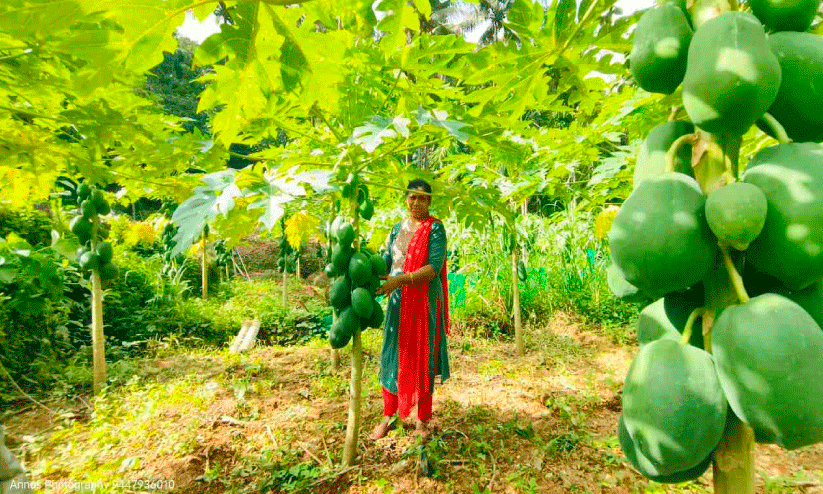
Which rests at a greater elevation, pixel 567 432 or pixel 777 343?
pixel 777 343

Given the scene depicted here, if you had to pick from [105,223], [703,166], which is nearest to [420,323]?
[703,166]

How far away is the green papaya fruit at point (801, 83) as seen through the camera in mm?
528

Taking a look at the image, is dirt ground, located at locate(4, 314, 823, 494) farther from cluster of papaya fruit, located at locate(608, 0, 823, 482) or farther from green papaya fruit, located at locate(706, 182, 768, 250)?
green papaya fruit, located at locate(706, 182, 768, 250)

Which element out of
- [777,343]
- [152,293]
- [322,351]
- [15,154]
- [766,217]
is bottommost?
[322,351]

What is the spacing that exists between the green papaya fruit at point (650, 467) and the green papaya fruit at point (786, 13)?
2.07ft

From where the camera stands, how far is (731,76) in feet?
1.57

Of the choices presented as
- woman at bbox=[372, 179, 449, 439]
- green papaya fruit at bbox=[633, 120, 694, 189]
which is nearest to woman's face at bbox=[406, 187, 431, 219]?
woman at bbox=[372, 179, 449, 439]

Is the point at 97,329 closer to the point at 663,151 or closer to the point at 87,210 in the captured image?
the point at 87,210

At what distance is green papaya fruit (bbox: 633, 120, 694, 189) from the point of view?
0.61m

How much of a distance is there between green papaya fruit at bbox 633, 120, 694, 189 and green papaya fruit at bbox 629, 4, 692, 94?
0.08 meters

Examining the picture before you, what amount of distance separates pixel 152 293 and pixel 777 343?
26.7ft

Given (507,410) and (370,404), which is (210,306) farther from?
(507,410)

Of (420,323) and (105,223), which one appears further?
(105,223)

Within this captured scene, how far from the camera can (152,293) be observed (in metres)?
6.87
